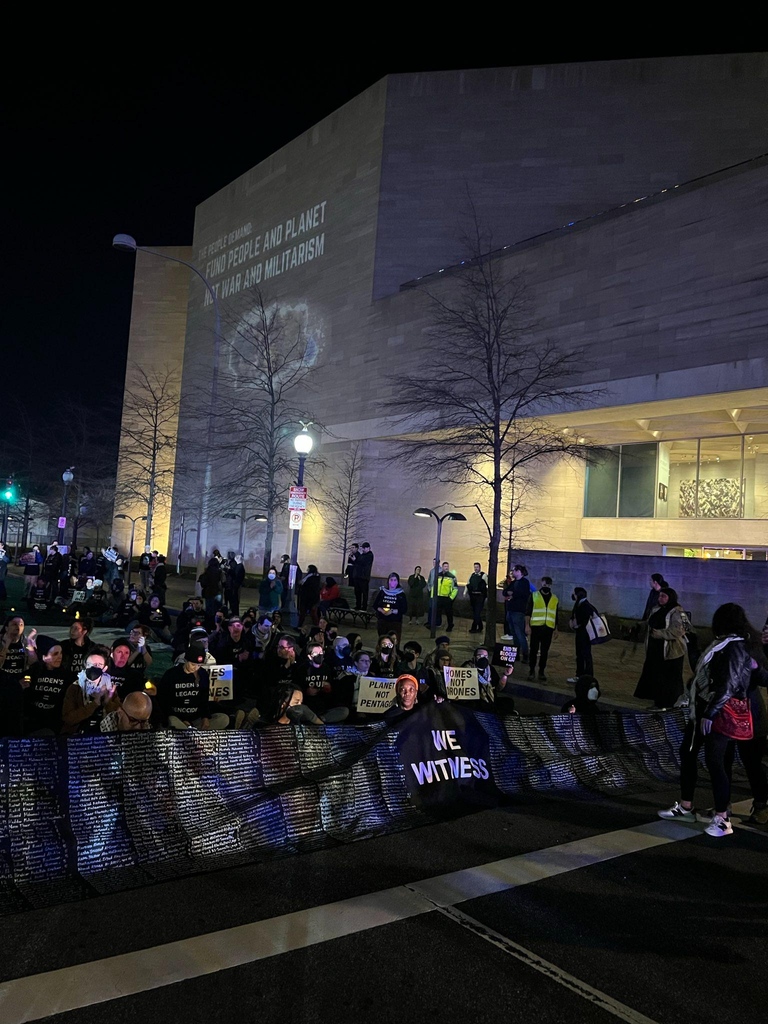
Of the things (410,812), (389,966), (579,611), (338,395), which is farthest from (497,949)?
(338,395)

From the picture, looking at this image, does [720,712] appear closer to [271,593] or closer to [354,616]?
[271,593]

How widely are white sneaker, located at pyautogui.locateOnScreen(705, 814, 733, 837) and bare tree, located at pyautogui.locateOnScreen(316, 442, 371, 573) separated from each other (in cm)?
2547

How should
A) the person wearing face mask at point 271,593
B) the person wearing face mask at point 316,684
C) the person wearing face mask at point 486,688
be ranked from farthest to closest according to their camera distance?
the person wearing face mask at point 271,593, the person wearing face mask at point 316,684, the person wearing face mask at point 486,688

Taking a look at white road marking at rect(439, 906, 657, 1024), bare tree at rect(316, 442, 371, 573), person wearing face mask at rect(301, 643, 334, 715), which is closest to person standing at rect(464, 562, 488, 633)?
person wearing face mask at rect(301, 643, 334, 715)

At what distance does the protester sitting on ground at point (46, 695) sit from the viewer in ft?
23.6

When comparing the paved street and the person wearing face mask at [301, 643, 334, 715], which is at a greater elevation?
the person wearing face mask at [301, 643, 334, 715]

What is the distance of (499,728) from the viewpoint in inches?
271

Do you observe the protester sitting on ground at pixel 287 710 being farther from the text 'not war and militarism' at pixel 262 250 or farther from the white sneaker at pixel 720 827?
the text 'not war and militarism' at pixel 262 250

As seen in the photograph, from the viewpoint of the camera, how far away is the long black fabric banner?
14.6ft

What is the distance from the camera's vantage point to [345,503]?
3234 cm

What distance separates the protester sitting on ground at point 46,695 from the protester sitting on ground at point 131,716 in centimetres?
135

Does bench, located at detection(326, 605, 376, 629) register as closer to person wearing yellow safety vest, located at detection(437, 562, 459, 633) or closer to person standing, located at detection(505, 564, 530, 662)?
person wearing yellow safety vest, located at detection(437, 562, 459, 633)

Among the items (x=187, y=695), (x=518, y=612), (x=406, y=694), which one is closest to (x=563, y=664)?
(x=518, y=612)

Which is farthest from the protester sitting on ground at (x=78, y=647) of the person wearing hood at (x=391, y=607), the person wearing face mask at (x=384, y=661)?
the person wearing hood at (x=391, y=607)
